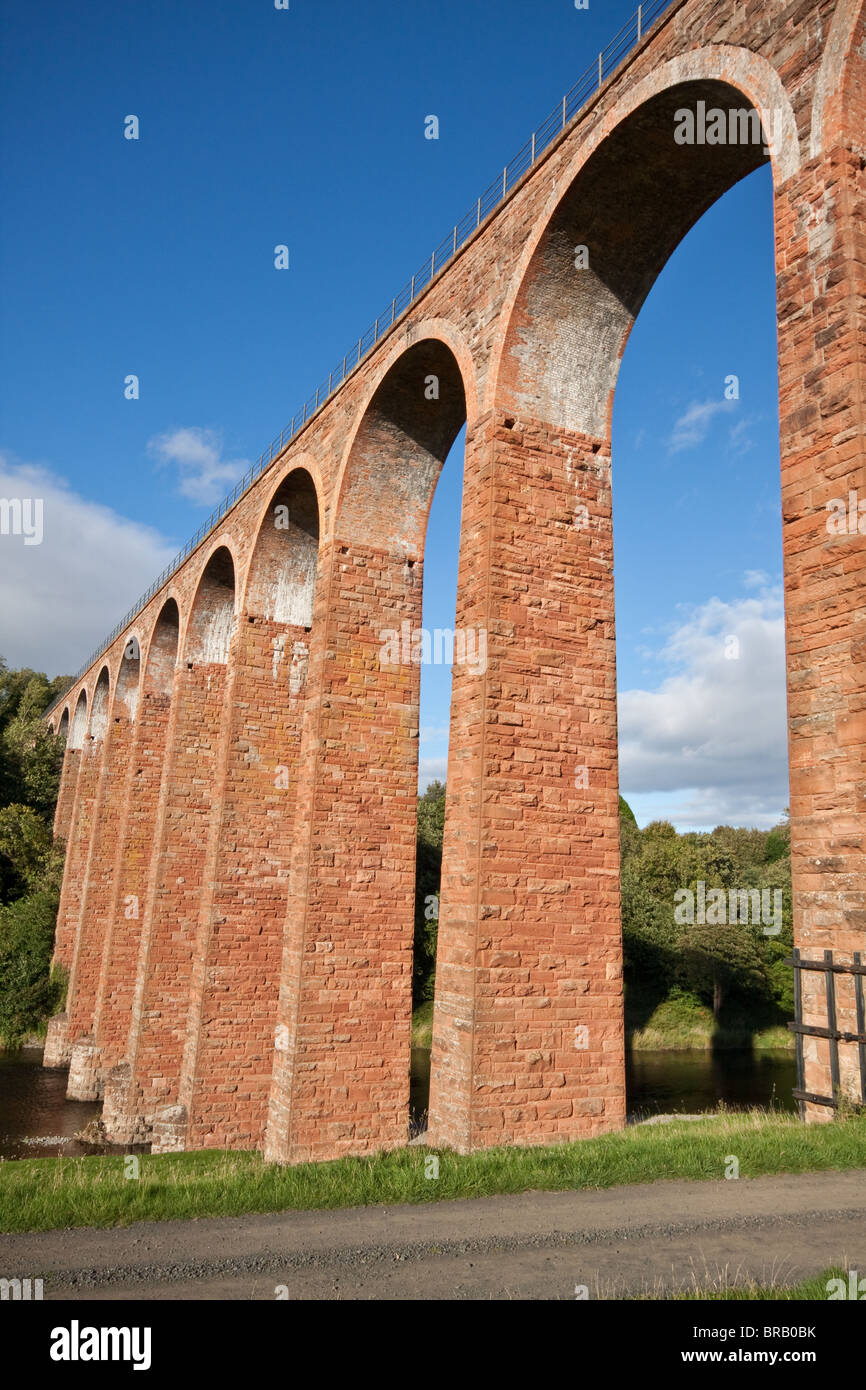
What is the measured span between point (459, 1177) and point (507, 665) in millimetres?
4560

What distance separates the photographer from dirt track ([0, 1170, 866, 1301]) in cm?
389

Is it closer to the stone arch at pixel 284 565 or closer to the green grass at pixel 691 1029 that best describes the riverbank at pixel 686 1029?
the green grass at pixel 691 1029

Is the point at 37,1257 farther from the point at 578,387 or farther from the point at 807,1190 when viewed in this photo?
the point at 578,387

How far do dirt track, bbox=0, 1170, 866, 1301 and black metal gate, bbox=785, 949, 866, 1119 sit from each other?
0.63 meters

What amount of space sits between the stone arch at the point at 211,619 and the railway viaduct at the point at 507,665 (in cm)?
244

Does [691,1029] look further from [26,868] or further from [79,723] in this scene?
[79,723]

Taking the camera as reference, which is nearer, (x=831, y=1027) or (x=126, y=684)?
(x=831, y=1027)

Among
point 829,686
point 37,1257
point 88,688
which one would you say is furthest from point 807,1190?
point 88,688

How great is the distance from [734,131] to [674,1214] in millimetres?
8632

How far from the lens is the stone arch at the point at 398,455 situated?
12.6 m

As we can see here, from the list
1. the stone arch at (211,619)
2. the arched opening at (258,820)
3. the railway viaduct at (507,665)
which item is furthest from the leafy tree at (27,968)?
the arched opening at (258,820)

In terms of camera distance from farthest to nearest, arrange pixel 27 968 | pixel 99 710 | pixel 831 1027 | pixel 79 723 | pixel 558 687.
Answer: pixel 79 723, pixel 99 710, pixel 27 968, pixel 558 687, pixel 831 1027

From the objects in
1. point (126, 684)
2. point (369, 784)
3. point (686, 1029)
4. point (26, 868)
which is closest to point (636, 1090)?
point (686, 1029)

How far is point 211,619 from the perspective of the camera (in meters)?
19.5
